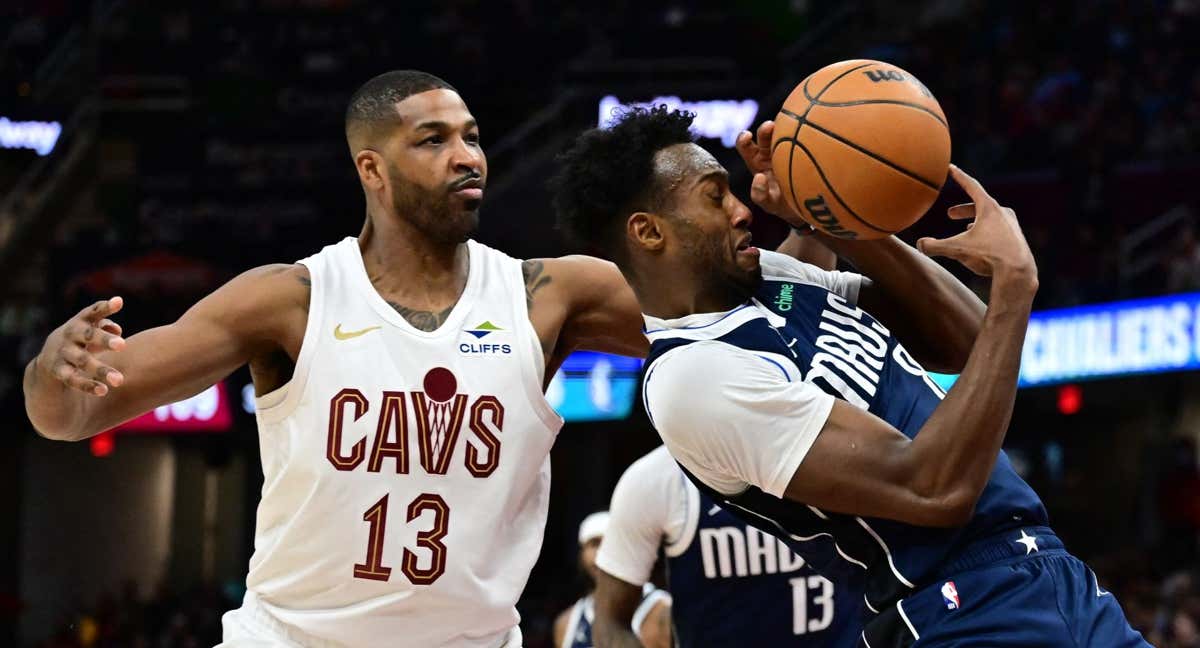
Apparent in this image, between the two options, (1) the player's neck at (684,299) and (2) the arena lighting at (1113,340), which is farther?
(2) the arena lighting at (1113,340)

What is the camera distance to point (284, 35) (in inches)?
818

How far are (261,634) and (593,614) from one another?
2731 mm

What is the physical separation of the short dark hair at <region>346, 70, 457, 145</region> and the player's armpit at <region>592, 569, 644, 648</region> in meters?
2.18

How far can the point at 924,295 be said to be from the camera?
163 inches

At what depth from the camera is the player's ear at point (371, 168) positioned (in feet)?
15.0

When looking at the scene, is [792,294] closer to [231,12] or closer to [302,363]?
[302,363]

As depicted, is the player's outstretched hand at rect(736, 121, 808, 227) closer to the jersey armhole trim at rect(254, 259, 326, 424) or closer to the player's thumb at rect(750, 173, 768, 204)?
the player's thumb at rect(750, 173, 768, 204)

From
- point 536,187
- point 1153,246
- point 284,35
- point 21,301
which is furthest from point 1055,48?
point 21,301

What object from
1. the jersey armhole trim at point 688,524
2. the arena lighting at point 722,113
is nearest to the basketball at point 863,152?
the jersey armhole trim at point 688,524

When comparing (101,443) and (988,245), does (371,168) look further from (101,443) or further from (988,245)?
(101,443)

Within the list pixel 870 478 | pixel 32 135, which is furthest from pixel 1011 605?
pixel 32 135

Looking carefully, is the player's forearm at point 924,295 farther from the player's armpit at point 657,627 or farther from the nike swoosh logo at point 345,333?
the player's armpit at point 657,627

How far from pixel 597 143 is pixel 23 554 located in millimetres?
16873

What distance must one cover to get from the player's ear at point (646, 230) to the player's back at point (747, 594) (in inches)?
60.8
